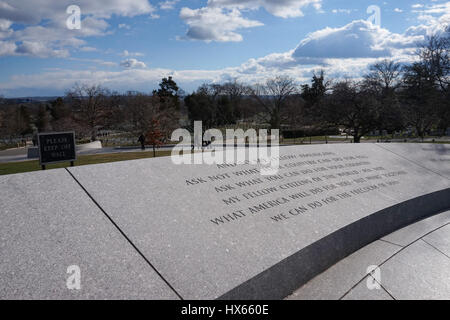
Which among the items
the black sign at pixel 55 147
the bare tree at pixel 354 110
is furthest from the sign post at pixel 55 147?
the bare tree at pixel 354 110

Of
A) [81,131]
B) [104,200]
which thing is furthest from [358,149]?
[81,131]

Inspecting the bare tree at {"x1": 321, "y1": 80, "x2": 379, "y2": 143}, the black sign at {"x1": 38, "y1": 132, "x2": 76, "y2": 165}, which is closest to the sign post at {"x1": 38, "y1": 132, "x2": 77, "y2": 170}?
the black sign at {"x1": 38, "y1": 132, "x2": 76, "y2": 165}

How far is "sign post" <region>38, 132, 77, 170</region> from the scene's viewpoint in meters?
6.59

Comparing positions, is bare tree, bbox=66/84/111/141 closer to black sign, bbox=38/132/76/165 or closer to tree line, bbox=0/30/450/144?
tree line, bbox=0/30/450/144

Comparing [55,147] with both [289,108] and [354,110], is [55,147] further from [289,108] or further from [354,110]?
[289,108]

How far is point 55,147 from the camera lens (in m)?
6.74

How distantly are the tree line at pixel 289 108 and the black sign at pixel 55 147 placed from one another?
2221cm

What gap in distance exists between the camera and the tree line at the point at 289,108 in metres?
24.4

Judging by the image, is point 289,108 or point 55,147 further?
point 289,108

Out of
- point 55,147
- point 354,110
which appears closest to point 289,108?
point 354,110

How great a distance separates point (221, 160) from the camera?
231 inches

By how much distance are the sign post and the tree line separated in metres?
22.2

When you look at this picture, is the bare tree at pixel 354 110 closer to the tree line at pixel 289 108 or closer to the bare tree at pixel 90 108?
the tree line at pixel 289 108

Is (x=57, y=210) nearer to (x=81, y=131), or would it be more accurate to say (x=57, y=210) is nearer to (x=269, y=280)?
(x=269, y=280)
